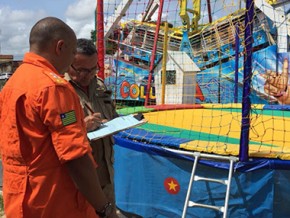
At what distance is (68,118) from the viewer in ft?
4.34

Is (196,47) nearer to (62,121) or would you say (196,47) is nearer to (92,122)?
(92,122)

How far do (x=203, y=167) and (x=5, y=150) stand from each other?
6.49 feet

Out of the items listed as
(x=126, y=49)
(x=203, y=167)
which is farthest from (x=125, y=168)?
(x=126, y=49)

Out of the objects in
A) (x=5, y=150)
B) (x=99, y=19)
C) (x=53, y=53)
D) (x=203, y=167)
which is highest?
(x=99, y=19)

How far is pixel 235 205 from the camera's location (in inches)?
118

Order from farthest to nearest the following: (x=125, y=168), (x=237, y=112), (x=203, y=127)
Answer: (x=237, y=112) → (x=203, y=127) → (x=125, y=168)

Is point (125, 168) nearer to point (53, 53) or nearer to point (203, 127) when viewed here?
point (203, 127)

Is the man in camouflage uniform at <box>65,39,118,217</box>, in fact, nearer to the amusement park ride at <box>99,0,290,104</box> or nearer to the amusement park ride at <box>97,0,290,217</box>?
the amusement park ride at <box>97,0,290,217</box>

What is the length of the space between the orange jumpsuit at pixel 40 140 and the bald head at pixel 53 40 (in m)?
0.04

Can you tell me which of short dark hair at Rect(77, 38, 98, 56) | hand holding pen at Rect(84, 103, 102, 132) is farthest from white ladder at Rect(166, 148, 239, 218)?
short dark hair at Rect(77, 38, 98, 56)

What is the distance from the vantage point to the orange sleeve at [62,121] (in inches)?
51.0

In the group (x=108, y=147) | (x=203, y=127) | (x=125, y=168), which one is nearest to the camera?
(x=108, y=147)

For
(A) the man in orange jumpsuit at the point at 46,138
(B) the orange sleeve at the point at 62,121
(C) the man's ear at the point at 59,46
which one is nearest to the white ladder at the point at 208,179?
(A) the man in orange jumpsuit at the point at 46,138

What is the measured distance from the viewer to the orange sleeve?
130 cm
